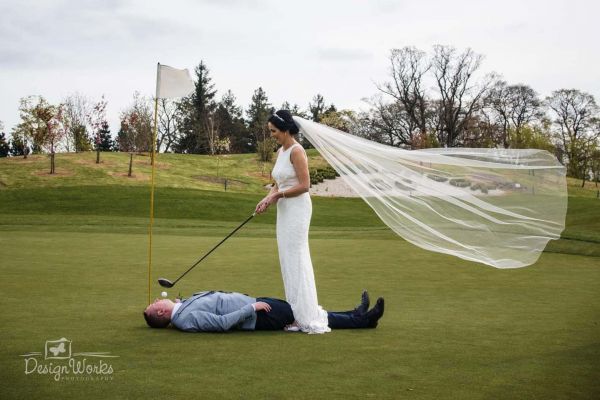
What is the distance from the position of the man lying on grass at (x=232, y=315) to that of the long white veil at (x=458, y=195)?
1.47 meters

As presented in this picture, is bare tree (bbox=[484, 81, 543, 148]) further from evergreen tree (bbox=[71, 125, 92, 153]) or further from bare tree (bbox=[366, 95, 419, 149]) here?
evergreen tree (bbox=[71, 125, 92, 153])

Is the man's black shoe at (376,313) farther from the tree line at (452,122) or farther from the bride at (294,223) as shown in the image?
the tree line at (452,122)

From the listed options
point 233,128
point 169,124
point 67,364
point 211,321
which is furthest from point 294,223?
point 233,128

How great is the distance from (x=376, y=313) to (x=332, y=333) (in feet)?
1.88

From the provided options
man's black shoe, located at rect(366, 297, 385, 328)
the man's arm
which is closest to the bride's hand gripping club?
the man's arm

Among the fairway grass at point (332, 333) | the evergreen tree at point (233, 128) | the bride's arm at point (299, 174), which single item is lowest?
the fairway grass at point (332, 333)

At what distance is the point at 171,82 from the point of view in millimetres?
9703

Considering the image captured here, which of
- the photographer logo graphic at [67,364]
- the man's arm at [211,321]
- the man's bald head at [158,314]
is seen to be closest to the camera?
the photographer logo graphic at [67,364]

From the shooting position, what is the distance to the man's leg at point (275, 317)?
25.3ft

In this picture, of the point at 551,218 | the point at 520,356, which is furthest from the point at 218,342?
the point at 551,218

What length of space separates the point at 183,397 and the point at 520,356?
133 inches

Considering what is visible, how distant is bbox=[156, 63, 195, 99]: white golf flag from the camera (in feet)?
31.5

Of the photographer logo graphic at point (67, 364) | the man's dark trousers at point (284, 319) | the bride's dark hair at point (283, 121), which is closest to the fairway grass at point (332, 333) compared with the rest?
the photographer logo graphic at point (67, 364)

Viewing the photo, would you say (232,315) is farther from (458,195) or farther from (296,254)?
(458,195)
